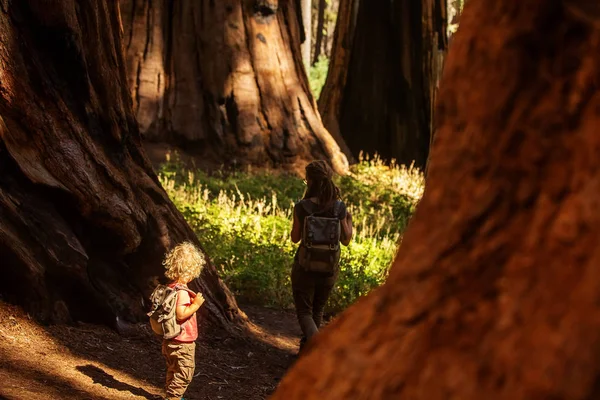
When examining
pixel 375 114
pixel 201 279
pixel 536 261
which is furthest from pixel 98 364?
pixel 375 114

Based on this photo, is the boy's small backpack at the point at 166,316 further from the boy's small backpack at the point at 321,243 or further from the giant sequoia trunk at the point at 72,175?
the boy's small backpack at the point at 321,243

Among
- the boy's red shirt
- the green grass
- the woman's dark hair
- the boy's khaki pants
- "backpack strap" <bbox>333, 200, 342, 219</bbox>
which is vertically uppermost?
the woman's dark hair

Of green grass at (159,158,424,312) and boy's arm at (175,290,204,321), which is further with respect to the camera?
green grass at (159,158,424,312)

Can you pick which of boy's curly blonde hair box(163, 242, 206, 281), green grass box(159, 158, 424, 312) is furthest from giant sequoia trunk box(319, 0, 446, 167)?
boy's curly blonde hair box(163, 242, 206, 281)

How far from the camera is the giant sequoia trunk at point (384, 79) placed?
18547mm

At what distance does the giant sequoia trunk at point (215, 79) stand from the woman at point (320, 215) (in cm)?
872

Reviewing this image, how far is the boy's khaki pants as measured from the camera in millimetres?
4945

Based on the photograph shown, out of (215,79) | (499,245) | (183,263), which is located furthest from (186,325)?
(215,79)

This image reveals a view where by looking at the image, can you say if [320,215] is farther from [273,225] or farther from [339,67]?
[339,67]

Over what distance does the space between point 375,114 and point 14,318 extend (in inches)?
569

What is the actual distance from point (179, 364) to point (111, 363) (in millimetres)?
675

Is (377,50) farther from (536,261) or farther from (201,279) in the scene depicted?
(536,261)

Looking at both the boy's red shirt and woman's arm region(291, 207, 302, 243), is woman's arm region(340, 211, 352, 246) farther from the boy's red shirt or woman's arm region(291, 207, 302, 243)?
the boy's red shirt

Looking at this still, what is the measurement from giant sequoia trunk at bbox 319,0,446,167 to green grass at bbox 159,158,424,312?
2.73 meters
